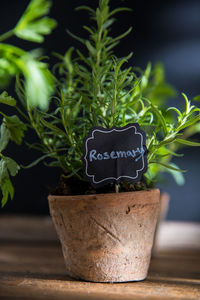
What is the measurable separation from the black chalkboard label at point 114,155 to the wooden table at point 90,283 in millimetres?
271

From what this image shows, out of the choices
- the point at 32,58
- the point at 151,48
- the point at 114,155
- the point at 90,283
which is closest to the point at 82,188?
the point at 114,155

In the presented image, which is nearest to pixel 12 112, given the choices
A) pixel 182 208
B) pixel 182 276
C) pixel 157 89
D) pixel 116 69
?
pixel 157 89

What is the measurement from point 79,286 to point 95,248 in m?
0.10

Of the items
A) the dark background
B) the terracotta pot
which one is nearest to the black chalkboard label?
the terracotta pot

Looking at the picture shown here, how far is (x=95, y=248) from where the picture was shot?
942 mm

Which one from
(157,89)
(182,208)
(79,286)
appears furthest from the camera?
(182,208)

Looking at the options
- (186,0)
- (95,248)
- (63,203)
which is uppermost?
(186,0)

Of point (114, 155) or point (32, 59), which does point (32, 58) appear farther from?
point (114, 155)

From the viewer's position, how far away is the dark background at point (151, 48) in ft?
6.59

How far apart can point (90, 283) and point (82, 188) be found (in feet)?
0.85

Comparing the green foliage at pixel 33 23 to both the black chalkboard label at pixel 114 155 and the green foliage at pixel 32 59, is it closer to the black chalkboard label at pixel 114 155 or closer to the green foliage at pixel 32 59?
the green foliage at pixel 32 59

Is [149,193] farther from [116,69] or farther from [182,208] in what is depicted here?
[182,208]

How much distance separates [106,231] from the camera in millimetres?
935

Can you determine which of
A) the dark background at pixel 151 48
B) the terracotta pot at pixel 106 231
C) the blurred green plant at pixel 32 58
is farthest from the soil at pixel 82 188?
the dark background at pixel 151 48
